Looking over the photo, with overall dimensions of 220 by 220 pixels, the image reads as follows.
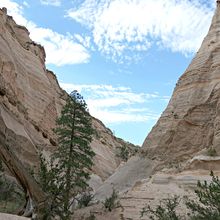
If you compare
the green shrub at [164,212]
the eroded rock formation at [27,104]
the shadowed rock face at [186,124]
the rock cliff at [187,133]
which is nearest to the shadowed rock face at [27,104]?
the eroded rock formation at [27,104]

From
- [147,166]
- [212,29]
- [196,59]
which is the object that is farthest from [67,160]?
[212,29]

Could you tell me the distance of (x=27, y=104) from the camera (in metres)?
45.8

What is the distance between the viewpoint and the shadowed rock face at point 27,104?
3669 centimetres

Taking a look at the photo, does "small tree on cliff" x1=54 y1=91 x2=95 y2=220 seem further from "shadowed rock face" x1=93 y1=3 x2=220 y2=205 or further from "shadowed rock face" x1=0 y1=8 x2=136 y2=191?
"shadowed rock face" x1=93 y1=3 x2=220 y2=205

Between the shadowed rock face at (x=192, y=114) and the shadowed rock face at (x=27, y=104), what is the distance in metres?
8.17

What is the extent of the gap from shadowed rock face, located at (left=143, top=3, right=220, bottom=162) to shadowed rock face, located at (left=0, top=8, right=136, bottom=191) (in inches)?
322

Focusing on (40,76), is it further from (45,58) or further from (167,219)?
(167,219)

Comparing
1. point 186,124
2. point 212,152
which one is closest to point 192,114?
point 186,124

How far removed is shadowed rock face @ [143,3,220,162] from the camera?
36.6m

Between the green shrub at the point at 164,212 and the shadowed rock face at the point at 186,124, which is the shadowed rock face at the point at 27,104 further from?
the green shrub at the point at 164,212

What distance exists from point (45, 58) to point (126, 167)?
33.2m

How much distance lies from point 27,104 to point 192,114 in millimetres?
18542

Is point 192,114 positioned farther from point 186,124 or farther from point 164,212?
point 164,212

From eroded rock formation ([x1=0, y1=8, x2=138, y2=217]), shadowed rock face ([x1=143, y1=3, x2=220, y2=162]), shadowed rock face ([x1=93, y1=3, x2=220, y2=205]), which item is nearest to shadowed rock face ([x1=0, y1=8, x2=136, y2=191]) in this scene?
eroded rock formation ([x1=0, y1=8, x2=138, y2=217])
